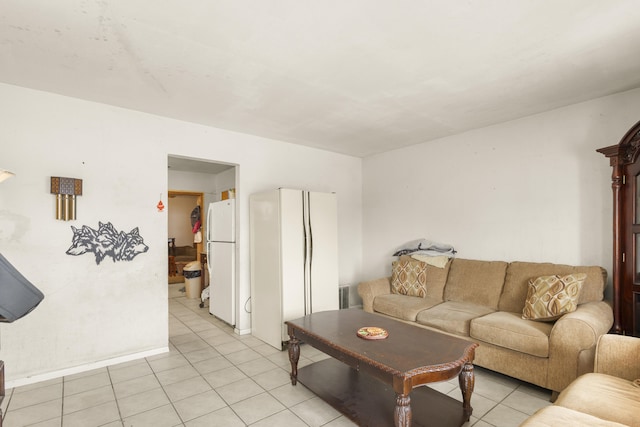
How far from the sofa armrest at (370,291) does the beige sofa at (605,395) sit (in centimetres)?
226

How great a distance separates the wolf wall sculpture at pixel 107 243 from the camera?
305cm

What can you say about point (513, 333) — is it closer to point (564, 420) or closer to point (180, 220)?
point (564, 420)

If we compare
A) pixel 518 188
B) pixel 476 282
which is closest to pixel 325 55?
pixel 518 188

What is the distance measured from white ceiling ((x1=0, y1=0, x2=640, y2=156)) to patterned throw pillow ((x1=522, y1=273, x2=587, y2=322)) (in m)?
1.71

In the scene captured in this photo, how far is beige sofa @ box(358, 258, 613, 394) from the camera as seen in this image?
2.40m

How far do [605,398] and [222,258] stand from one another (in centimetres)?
406

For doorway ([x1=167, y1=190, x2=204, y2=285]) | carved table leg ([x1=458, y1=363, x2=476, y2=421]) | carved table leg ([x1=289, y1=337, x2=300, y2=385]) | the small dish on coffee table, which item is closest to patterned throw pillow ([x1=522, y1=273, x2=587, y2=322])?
carved table leg ([x1=458, y1=363, x2=476, y2=421])

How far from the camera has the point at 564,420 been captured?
1.43 meters

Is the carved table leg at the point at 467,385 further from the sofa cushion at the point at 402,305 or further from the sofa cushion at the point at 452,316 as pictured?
the sofa cushion at the point at 402,305

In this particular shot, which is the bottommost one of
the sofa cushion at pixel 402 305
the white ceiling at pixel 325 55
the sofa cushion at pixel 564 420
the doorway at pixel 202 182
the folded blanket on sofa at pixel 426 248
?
the sofa cushion at pixel 402 305

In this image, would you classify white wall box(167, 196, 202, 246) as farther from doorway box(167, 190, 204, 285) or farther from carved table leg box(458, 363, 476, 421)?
carved table leg box(458, 363, 476, 421)

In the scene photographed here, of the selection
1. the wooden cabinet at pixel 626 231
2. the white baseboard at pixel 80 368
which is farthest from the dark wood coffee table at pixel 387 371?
the white baseboard at pixel 80 368

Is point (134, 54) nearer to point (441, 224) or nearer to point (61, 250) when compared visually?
point (61, 250)

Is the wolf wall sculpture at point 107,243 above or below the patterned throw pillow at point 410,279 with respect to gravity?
above
